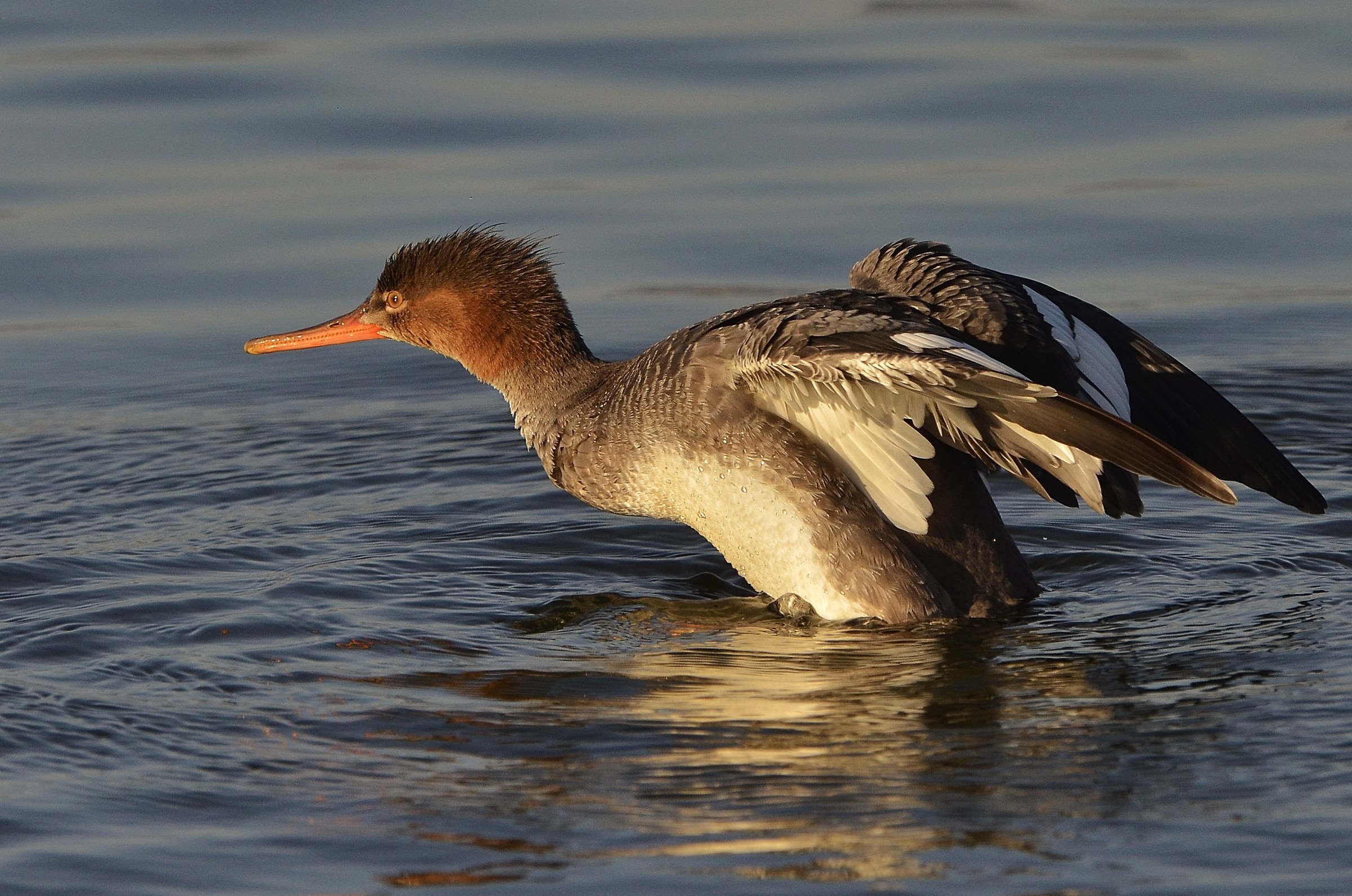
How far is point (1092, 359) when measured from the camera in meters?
7.11

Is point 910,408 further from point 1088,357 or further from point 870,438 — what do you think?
point 1088,357

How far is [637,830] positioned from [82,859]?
1.50 metres

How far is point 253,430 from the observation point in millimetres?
9664

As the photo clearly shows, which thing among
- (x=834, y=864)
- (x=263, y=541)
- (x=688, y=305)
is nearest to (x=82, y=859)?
(x=834, y=864)

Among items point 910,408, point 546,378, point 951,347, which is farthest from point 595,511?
point 951,347

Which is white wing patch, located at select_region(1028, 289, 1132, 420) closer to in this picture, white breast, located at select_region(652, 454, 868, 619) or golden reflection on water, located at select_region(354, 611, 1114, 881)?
golden reflection on water, located at select_region(354, 611, 1114, 881)

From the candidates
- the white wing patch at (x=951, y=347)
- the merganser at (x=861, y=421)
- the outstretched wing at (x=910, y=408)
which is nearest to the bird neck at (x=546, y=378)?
the merganser at (x=861, y=421)

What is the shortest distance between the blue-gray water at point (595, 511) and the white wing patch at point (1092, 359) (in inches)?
33.4

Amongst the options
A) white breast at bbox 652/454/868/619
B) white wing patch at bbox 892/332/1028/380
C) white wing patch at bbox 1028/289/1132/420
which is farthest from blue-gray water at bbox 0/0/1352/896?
white wing patch at bbox 892/332/1028/380

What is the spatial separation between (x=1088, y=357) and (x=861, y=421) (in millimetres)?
1046

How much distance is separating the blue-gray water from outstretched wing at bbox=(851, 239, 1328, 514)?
527 mm

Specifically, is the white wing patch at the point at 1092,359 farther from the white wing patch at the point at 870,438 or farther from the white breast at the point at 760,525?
the white breast at the point at 760,525

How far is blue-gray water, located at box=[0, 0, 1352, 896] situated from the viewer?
5195mm

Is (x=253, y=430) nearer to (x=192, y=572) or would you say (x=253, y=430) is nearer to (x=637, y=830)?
(x=192, y=572)
